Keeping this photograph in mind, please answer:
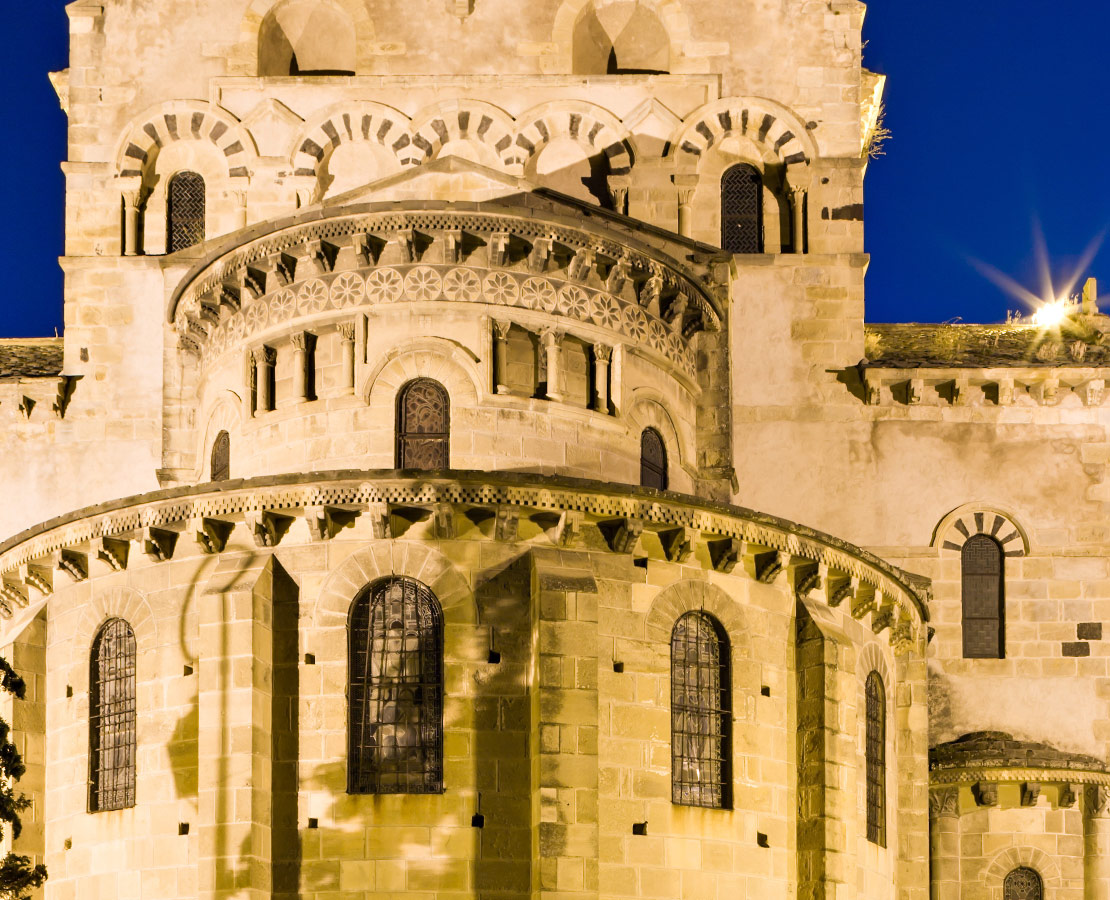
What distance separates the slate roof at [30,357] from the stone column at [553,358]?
11204 mm

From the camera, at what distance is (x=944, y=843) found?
3894cm

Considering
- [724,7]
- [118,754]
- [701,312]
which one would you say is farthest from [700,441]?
[118,754]

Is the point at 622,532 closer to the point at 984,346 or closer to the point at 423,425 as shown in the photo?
the point at 423,425

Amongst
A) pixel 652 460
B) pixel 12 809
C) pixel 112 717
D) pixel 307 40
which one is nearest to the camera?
pixel 12 809

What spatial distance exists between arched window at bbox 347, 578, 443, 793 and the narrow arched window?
658 centimetres

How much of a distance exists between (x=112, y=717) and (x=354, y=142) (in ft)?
47.4

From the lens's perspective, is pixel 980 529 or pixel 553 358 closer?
pixel 553 358

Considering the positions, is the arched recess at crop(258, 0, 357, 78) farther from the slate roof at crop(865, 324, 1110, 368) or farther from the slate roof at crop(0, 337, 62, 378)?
the slate roof at crop(865, 324, 1110, 368)

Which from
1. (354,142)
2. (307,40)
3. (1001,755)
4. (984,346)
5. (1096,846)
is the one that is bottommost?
(1096,846)

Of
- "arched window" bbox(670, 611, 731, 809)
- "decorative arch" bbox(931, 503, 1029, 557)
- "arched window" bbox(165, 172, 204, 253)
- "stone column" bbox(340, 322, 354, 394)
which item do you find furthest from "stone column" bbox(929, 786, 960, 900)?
"arched window" bbox(165, 172, 204, 253)

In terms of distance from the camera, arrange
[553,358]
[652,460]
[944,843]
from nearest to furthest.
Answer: [553,358], [652,460], [944,843]

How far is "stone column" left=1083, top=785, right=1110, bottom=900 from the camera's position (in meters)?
39.0

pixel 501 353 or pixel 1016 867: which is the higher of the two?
pixel 501 353

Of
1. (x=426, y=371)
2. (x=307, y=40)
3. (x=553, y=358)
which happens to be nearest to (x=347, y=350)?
(x=426, y=371)
